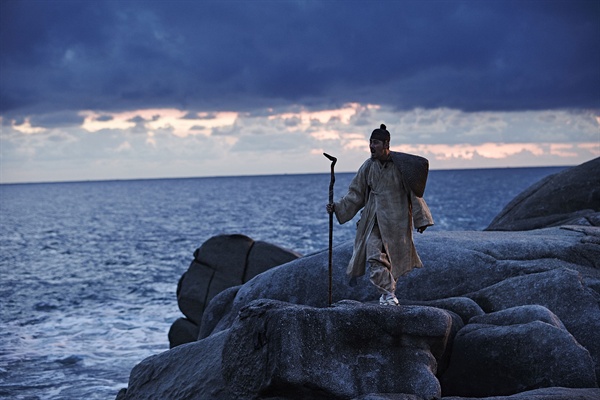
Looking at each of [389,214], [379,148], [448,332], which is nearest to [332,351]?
[448,332]

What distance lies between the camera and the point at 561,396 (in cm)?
709

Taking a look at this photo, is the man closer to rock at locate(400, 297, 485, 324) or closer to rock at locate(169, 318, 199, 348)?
rock at locate(400, 297, 485, 324)

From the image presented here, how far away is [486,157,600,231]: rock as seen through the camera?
55.8ft

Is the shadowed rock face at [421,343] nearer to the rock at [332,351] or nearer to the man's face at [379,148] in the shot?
the rock at [332,351]

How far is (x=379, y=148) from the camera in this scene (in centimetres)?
924

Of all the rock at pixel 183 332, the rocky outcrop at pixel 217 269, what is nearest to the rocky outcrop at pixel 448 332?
the rock at pixel 183 332

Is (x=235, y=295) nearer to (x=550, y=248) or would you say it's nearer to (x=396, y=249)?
(x=396, y=249)

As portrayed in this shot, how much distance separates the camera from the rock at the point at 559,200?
1702 cm

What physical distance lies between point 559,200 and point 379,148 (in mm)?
9990

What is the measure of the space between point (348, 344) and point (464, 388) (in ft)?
6.30

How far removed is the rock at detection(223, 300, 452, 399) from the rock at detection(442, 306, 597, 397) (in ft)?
2.74

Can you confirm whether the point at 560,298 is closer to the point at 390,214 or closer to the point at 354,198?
the point at 390,214

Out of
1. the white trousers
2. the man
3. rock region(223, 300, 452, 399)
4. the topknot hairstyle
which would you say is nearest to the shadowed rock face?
rock region(223, 300, 452, 399)

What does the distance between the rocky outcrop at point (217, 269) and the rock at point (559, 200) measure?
5.44 metres
